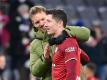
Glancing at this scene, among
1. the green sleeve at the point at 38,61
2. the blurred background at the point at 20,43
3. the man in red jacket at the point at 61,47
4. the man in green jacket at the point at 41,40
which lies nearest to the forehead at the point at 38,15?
the man in green jacket at the point at 41,40

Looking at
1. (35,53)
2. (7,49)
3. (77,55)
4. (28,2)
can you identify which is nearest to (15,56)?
(7,49)

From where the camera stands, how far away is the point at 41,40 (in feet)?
24.0

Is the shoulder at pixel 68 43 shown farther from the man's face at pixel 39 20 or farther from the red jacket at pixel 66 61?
the man's face at pixel 39 20

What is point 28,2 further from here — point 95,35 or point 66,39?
point 66,39

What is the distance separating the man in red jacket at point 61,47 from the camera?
257 inches

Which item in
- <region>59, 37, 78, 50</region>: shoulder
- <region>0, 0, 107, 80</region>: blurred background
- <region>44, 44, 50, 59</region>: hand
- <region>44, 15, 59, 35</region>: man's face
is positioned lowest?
<region>0, 0, 107, 80</region>: blurred background

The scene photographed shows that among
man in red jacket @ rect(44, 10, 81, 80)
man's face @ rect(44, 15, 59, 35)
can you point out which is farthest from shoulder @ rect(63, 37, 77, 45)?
man's face @ rect(44, 15, 59, 35)

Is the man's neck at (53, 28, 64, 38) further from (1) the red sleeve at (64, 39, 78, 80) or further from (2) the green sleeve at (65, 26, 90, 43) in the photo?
(2) the green sleeve at (65, 26, 90, 43)

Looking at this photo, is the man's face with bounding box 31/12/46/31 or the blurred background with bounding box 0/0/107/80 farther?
the blurred background with bounding box 0/0/107/80

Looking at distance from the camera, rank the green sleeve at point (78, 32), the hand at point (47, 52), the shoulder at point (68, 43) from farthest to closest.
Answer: the green sleeve at point (78, 32) < the hand at point (47, 52) < the shoulder at point (68, 43)

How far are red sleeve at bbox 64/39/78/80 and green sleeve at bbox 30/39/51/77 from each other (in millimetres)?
496

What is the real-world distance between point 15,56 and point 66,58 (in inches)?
261

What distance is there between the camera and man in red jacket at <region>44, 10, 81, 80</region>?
21.4ft

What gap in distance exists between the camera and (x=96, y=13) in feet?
54.4
